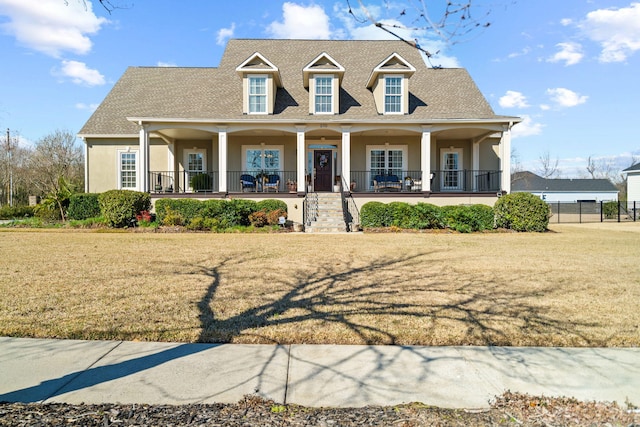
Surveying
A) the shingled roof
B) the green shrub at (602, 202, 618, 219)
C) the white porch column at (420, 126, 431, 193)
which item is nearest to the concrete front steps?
the shingled roof


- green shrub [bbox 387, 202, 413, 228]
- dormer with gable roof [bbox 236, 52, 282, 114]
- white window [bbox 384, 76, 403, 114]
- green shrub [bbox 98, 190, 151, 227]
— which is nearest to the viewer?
green shrub [bbox 98, 190, 151, 227]

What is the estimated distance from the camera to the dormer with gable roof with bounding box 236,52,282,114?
18672 millimetres

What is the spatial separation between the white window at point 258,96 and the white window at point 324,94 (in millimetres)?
2636

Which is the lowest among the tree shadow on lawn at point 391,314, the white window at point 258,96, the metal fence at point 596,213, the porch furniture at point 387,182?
the tree shadow on lawn at point 391,314

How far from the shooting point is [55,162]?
3541 cm

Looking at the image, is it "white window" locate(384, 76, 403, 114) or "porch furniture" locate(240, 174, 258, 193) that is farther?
"white window" locate(384, 76, 403, 114)

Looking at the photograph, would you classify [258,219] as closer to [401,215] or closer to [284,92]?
[401,215]

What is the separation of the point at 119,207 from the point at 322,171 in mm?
10097

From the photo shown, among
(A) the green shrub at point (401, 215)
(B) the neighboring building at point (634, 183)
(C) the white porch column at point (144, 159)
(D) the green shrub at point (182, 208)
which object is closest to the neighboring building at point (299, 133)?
(C) the white porch column at point (144, 159)

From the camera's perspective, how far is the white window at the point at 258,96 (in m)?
19.0

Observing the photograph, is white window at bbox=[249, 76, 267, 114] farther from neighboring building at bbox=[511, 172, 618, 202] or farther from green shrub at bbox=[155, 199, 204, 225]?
neighboring building at bbox=[511, 172, 618, 202]

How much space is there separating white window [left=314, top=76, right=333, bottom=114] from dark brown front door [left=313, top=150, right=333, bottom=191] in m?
2.44

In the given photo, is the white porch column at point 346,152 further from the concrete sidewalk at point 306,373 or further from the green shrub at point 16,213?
the green shrub at point 16,213

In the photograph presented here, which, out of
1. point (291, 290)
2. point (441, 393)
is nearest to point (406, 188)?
point (291, 290)
